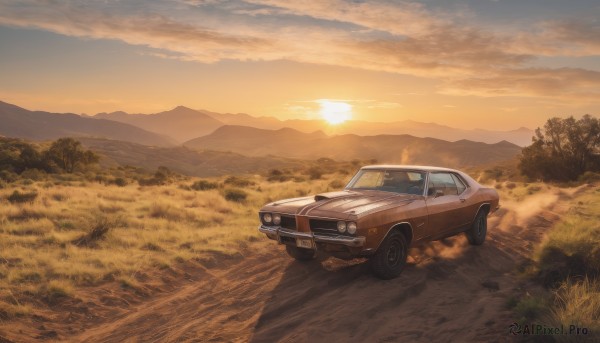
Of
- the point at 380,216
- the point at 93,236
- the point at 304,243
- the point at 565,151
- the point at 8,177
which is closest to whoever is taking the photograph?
the point at 380,216

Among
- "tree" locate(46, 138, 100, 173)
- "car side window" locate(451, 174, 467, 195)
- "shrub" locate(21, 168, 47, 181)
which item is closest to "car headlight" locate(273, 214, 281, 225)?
"car side window" locate(451, 174, 467, 195)

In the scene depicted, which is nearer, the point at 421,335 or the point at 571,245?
the point at 421,335

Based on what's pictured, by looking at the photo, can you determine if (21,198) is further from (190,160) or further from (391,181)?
(190,160)

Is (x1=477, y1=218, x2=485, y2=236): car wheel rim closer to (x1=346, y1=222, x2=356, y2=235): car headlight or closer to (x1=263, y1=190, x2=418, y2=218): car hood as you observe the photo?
(x1=263, y1=190, x2=418, y2=218): car hood

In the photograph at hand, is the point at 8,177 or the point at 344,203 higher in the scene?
the point at 344,203

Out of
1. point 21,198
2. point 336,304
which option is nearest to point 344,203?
point 336,304

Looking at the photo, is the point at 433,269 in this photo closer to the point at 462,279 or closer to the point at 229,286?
the point at 462,279

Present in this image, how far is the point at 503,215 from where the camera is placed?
13.4 meters

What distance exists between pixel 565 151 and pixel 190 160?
363ft

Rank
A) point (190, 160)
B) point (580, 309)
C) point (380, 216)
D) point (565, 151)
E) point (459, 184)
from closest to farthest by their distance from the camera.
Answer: point (580, 309)
point (380, 216)
point (459, 184)
point (565, 151)
point (190, 160)

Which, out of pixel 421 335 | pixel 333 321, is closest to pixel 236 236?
pixel 333 321

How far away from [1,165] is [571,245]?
33.4m

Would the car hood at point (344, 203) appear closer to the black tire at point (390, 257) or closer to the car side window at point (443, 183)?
the black tire at point (390, 257)

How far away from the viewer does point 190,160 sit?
Result: 132 m
